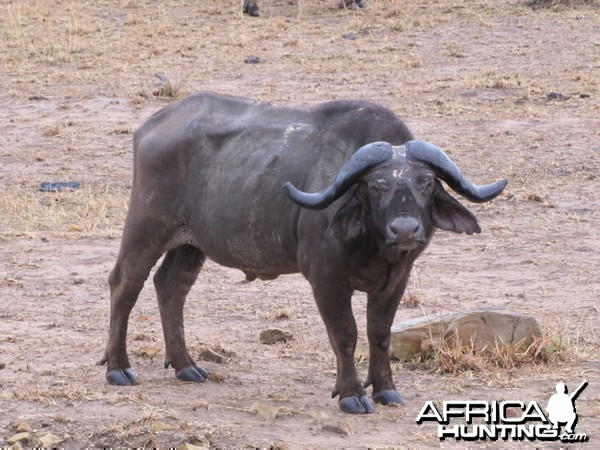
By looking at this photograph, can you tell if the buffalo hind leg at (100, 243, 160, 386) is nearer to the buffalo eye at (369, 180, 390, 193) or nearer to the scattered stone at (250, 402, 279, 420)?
the scattered stone at (250, 402, 279, 420)

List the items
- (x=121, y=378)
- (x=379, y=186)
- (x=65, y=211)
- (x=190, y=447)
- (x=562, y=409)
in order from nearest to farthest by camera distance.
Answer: (x=190, y=447) → (x=379, y=186) → (x=562, y=409) → (x=121, y=378) → (x=65, y=211)

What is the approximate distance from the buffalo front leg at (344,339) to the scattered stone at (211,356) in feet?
4.24

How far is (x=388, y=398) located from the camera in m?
7.49

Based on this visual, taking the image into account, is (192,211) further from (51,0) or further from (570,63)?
(51,0)

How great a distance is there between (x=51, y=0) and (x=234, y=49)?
424cm

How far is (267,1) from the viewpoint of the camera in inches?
861

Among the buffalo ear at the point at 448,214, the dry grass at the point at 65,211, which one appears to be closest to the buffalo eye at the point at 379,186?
the buffalo ear at the point at 448,214

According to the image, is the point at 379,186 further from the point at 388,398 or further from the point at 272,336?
the point at 272,336

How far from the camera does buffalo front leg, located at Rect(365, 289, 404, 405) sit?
24.4 feet

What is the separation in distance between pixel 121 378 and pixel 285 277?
293 centimetres

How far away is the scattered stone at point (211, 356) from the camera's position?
846cm

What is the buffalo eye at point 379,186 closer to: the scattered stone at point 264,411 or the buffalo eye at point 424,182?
the buffalo eye at point 424,182

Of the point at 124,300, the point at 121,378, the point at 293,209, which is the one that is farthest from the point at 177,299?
the point at 293,209

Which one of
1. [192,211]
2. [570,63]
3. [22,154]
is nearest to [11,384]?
[192,211]
